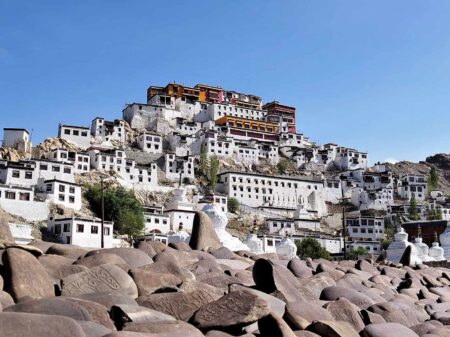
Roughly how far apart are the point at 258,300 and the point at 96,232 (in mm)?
46245

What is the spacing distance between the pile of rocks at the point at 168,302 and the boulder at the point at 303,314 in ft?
0.05

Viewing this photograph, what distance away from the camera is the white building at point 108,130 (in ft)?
283

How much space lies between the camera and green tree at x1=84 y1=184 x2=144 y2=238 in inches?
2307

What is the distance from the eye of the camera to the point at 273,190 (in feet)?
289

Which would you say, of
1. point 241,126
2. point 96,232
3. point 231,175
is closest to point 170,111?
point 241,126

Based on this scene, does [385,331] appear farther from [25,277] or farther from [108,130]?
[108,130]

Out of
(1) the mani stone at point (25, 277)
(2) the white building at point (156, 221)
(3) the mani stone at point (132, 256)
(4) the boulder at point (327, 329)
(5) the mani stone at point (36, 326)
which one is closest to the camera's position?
(5) the mani stone at point (36, 326)

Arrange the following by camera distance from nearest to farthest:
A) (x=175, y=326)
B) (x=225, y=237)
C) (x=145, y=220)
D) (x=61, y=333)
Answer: (x=61, y=333)
(x=175, y=326)
(x=225, y=237)
(x=145, y=220)

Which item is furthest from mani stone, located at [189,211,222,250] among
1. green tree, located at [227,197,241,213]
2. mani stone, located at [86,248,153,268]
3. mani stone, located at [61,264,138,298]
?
green tree, located at [227,197,241,213]

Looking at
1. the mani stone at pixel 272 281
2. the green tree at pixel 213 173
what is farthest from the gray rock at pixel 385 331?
the green tree at pixel 213 173

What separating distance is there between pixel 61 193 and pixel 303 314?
184 feet

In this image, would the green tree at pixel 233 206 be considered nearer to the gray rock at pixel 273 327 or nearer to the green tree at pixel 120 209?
the green tree at pixel 120 209

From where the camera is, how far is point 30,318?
5.24 meters

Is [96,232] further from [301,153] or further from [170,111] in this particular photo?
[301,153]
